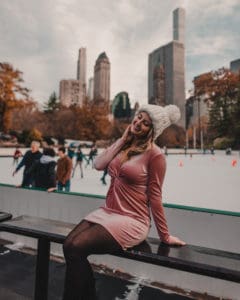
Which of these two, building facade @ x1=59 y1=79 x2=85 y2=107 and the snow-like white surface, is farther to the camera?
building facade @ x1=59 y1=79 x2=85 y2=107

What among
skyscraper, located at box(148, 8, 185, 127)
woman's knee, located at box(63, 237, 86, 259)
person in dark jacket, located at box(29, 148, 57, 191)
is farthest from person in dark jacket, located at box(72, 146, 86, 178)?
woman's knee, located at box(63, 237, 86, 259)

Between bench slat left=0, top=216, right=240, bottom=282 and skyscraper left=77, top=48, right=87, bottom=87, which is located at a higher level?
skyscraper left=77, top=48, right=87, bottom=87

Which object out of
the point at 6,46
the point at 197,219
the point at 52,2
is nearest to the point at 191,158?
the point at 197,219

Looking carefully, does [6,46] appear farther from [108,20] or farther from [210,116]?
[210,116]

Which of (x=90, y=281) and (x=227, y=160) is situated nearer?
(x=90, y=281)

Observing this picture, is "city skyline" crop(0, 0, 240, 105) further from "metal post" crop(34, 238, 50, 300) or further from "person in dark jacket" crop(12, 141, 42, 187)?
"metal post" crop(34, 238, 50, 300)

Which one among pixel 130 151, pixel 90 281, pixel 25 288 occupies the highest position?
pixel 130 151

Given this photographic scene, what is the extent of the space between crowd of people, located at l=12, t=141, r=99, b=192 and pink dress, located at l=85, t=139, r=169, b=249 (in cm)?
170

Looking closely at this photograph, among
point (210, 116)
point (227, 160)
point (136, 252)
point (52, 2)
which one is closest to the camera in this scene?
point (136, 252)

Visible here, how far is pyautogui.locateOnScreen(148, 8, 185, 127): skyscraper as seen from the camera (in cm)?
248

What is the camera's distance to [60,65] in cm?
329

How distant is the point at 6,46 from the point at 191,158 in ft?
8.83

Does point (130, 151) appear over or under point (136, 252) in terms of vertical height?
over

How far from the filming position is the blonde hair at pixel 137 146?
4.08ft
